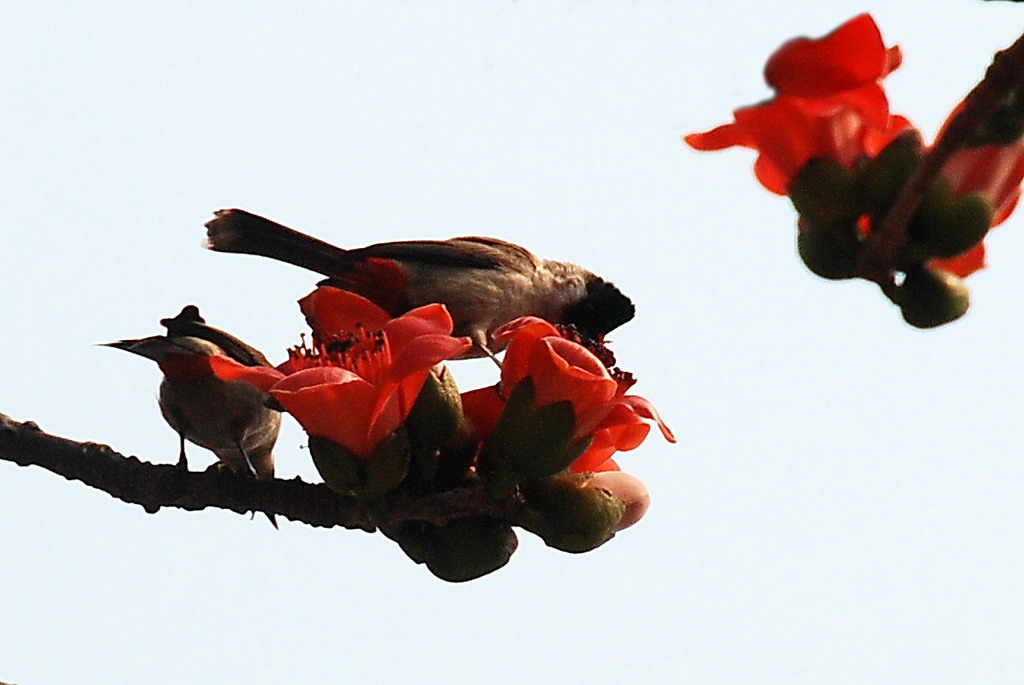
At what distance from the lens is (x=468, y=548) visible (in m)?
2.21

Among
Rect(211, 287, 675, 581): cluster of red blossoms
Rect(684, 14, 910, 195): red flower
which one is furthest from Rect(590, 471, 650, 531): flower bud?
Rect(684, 14, 910, 195): red flower

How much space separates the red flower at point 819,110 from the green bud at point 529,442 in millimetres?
624

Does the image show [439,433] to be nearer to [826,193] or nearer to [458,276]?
[826,193]

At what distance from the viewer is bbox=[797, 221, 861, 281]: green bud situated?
4.78 ft

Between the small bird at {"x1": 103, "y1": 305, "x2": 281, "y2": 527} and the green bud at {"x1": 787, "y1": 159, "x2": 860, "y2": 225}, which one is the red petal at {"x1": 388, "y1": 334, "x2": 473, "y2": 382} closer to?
the green bud at {"x1": 787, "y1": 159, "x2": 860, "y2": 225}

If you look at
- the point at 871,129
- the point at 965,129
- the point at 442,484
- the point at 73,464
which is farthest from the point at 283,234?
the point at 965,129

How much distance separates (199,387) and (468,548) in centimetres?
245

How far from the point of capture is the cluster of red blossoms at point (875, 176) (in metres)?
1.35

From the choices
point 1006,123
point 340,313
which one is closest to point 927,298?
point 1006,123

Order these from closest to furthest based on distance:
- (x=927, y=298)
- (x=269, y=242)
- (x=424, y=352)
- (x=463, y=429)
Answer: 1. (x=927, y=298)
2. (x=424, y=352)
3. (x=463, y=429)
4. (x=269, y=242)

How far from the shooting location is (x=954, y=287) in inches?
57.4

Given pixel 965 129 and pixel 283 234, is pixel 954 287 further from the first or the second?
pixel 283 234

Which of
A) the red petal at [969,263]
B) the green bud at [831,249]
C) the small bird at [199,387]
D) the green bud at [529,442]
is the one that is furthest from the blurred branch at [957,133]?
the small bird at [199,387]

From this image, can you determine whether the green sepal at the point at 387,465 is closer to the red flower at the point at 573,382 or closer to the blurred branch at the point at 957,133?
the red flower at the point at 573,382
